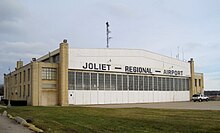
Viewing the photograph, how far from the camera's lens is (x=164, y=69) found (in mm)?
73625

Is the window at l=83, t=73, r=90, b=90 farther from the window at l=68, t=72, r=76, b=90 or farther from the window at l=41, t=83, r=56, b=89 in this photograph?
the window at l=41, t=83, r=56, b=89

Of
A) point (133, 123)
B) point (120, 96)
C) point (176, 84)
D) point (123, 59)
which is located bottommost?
point (120, 96)

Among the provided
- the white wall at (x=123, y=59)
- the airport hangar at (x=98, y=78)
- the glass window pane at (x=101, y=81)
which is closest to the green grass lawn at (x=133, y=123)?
the airport hangar at (x=98, y=78)

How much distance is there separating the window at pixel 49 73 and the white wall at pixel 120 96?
4.03 meters

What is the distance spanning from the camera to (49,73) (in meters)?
56.4

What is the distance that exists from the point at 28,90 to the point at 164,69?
31.8 m

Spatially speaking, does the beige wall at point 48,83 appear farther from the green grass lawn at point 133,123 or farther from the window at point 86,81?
the green grass lawn at point 133,123

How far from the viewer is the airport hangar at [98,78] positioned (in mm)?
55688

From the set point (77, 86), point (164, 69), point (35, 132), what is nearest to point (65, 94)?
point (77, 86)

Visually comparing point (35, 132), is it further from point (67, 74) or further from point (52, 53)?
point (52, 53)

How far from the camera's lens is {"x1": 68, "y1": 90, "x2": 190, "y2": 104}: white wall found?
189ft

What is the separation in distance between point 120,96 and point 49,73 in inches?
600

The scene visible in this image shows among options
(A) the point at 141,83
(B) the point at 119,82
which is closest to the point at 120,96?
(B) the point at 119,82

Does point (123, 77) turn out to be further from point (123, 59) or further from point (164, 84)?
point (164, 84)
